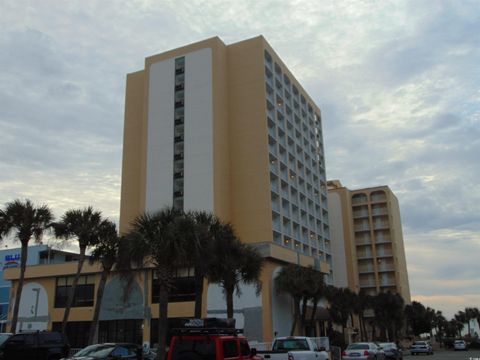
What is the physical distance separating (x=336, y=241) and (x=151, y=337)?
53.8 metres

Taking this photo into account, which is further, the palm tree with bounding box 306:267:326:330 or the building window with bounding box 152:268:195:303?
the building window with bounding box 152:268:195:303

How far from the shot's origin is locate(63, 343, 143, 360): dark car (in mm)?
19969

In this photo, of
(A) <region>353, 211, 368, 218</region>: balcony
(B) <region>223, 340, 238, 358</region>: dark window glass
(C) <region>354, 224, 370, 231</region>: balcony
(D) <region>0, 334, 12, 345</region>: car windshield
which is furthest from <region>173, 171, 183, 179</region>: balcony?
(A) <region>353, 211, 368, 218</region>: balcony

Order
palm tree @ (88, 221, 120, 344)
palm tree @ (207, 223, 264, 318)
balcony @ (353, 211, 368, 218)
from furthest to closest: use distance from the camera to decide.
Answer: balcony @ (353, 211, 368, 218)
palm tree @ (88, 221, 120, 344)
palm tree @ (207, 223, 264, 318)

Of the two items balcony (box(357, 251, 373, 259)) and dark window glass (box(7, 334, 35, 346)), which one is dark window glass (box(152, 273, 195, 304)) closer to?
dark window glass (box(7, 334, 35, 346))

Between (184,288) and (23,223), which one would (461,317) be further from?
(23,223)

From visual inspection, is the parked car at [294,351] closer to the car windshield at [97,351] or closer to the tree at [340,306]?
the car windshield at [97,351]

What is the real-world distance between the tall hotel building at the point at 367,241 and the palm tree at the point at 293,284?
46739 mm

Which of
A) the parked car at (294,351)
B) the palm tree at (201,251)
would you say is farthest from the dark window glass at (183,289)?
the parked car at (294,351)

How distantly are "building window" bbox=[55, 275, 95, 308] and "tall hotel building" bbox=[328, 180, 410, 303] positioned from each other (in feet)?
166

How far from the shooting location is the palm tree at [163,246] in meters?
25.5

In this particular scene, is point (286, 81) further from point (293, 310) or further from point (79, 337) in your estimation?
point (79, 337)

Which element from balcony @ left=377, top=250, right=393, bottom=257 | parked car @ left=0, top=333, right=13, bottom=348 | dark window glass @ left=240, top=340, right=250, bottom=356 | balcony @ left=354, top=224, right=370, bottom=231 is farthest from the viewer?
balcony @ left=354, top=224, right=370, bottom=231

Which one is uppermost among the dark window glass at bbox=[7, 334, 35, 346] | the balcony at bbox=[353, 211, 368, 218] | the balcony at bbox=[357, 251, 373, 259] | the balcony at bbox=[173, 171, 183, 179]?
the balcony at bbox=[353, 211, 368, 218]
